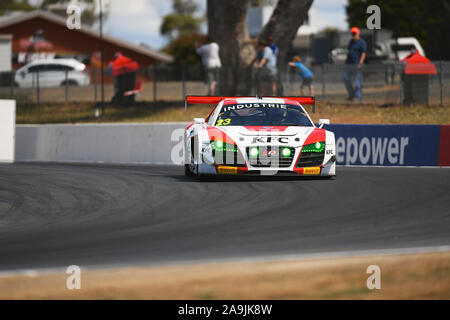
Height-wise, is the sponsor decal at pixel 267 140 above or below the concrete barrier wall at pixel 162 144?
above

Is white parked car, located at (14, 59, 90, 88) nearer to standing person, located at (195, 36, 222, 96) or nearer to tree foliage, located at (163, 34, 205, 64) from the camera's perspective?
standing person, located at (195, 36, 222, 96)

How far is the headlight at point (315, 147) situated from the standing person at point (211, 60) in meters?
12.5

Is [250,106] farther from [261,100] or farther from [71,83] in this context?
[71,83]

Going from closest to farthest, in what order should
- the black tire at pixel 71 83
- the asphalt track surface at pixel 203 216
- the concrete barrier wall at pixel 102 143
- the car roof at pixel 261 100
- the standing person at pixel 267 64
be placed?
1. the asphalt track surface at pixel 203 216
2. the car roof at pixel 261 100
3. the concrete barrier wall at pixel 102 143
4. the standing person at pixel 267 64
5. the black tire at pixel 71 83

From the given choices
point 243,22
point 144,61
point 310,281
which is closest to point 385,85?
point 243,22

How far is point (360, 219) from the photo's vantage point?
930 cm

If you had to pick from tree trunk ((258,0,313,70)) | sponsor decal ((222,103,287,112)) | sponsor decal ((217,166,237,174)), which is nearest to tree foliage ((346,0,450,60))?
tree trunk ((258,0,313,70))

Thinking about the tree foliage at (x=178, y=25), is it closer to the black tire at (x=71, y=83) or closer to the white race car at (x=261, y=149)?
the black tire at (x=71, y=83)

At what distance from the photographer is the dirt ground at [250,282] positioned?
5477 mm

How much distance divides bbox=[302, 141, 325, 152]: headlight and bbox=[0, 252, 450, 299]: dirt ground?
22.4 ft

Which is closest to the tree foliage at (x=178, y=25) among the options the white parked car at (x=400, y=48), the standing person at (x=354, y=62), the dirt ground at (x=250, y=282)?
the white parked car at (x=400, y=48)

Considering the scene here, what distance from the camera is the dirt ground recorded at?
5477 millimetres

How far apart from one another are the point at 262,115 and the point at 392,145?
153 inches

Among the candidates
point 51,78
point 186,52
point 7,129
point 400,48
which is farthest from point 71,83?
point 186,52
